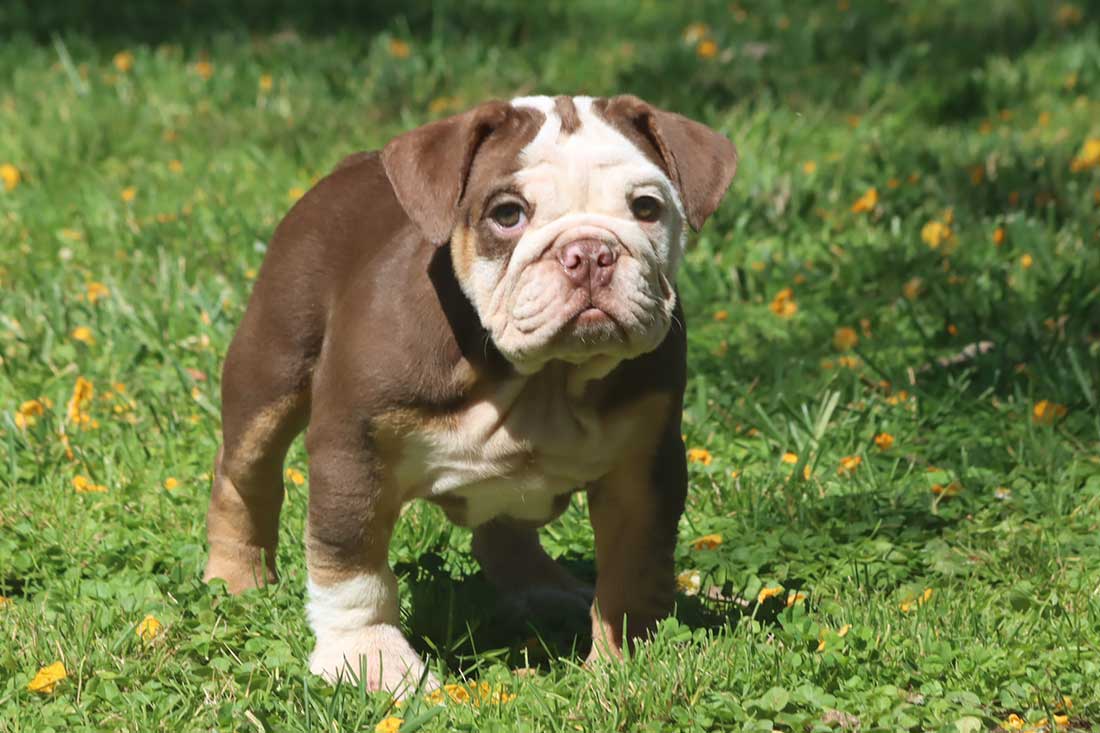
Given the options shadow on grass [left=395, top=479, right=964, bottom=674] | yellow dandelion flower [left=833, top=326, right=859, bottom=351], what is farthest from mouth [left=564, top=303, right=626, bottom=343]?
yellow dandelion flower [left=833, top=326, right=859, bottom=351]

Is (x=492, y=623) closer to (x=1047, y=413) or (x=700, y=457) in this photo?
(x=700, y=457)

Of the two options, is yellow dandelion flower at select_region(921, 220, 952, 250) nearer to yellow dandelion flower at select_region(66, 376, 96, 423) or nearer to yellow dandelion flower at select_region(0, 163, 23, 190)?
yellow dandelion flower at select_region(66, 376, 96, 423)

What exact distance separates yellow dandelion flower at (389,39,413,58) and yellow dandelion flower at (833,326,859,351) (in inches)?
161

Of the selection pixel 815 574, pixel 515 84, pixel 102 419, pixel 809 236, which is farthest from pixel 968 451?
pixel 515 84

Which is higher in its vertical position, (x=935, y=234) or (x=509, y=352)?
(x=509, y=352)

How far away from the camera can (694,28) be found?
10.4 m

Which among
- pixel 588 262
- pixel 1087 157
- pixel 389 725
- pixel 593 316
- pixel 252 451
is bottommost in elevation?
pixel 389 725

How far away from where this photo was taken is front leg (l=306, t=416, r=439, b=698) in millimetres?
4027

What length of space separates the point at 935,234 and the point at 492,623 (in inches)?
129

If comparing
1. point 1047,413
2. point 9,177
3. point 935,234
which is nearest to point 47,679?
point 1047,413

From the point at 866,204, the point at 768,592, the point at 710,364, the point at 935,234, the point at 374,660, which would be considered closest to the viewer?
the point at 374,660

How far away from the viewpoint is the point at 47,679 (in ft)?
12.8

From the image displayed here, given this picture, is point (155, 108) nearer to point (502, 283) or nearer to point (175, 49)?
point (175, 49)

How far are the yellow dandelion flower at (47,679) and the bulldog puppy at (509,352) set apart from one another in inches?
23.0
